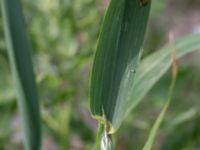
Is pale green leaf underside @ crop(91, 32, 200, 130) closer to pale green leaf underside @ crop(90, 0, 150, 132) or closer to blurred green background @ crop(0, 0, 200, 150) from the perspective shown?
pale green leaf underside @ crop(90, 0, 150, 132)

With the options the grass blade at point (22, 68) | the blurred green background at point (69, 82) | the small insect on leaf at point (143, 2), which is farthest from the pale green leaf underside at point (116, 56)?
the blurred green background at point (69, 82)

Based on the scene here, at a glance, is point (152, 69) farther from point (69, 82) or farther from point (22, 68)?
point (69, 82)

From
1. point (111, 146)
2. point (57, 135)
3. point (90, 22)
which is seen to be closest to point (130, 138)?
point (57, 135)

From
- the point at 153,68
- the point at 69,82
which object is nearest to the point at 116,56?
the point at 153,68

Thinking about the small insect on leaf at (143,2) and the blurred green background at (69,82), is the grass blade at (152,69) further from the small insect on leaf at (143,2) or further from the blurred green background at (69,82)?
the blurred green background at (69,82)

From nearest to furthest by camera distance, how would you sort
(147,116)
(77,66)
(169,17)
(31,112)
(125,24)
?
1. (125,24)
2. (31,112)
3. (77,66)
4. (147,116)
5. (169,17)

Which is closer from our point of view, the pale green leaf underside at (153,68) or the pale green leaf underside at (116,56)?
the pale green leaf underside at (116,56)

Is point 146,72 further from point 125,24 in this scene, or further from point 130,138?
point 130,138
